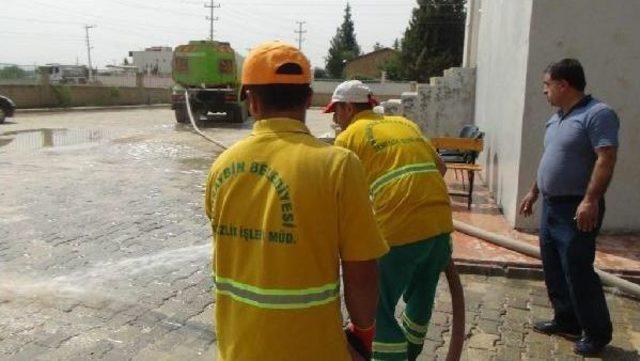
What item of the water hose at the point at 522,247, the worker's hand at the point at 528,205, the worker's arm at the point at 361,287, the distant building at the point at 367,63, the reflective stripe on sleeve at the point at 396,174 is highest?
the distant building at the point at 367,63

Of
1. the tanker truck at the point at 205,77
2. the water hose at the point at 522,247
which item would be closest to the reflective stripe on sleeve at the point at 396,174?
the water hose at the point at 522,247

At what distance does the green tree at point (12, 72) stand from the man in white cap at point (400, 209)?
29597mm

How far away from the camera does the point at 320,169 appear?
179 cm

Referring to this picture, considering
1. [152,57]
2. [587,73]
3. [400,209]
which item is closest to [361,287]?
[400,209]

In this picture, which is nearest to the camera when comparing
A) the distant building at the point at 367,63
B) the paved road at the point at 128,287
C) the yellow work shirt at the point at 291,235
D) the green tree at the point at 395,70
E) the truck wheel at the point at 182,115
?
the yellow work shirt at the point at 291,235

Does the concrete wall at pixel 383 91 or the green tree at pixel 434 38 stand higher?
the green tree at pixel 434 38

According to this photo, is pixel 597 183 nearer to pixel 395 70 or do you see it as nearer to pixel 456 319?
pixel 456 319

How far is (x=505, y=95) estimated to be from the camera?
755cm

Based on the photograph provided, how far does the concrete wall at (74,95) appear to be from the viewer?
27547mm

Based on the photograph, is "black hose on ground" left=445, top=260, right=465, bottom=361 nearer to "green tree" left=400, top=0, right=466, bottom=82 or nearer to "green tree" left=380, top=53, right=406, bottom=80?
"green tree" left=400, top=0, right=466, bottom=82

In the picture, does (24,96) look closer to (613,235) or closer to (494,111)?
(494,111)

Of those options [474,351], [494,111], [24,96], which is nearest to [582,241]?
[474,351]

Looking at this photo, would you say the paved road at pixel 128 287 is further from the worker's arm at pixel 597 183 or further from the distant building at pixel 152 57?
the distant building at pixel 152 57

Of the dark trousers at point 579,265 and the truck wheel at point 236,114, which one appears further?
the truck wheel at point 236,114
